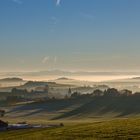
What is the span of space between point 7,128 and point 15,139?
43.4 meters

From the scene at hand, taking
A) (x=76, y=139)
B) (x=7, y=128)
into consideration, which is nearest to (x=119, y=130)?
(x=76, y=139)

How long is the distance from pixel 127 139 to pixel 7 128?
6120 cm

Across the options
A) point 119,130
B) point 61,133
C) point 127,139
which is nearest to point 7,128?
point 61,133

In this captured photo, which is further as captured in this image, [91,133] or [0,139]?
[0,139]

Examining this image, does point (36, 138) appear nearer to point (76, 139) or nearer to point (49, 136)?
point (49, 136)

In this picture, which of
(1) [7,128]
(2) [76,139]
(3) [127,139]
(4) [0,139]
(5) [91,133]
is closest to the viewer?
(3) [127,139]

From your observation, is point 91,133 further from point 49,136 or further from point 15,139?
point 15,139

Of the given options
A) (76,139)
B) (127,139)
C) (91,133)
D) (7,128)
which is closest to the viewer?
Result: (127,139)

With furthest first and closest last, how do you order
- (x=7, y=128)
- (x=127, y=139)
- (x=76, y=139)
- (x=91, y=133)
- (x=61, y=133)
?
(x=7, y=128)
(x=61, y=133)
(x=91, y=133)
(x=76, y=139)
(x=127, y=139)

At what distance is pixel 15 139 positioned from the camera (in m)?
70.1

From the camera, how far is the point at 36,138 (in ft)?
218

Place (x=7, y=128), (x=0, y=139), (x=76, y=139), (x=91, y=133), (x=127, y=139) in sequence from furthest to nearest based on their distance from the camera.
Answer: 1. (x=7, y=128)
2. (x=0, y=139)
3. (x=91, y=133)
4. (x=76, y=139)
5. (x=127, y=139)

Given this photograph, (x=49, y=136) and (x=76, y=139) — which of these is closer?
(x=76, y=139)

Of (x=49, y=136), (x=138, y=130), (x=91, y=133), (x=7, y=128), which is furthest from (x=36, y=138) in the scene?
(x=7, y=128)
